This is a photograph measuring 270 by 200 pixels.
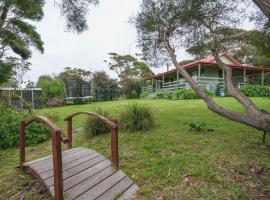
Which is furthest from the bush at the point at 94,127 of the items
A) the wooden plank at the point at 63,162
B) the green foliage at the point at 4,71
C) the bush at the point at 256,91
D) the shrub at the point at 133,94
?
the shrub at the point at 133,94

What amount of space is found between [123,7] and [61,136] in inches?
304

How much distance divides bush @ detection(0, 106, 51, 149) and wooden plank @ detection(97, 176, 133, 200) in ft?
11.4

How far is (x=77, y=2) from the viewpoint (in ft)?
20.7

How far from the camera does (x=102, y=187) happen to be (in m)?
3.20

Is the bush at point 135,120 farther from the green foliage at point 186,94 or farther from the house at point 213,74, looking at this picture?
the house at point 213,74

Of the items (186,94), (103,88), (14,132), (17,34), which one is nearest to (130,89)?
(103,88)

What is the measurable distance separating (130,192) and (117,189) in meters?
0.19

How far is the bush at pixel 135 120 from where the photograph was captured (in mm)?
6039

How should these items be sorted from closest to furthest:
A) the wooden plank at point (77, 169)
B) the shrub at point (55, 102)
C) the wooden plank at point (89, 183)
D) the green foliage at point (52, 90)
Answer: the wooden plank at point (89, 183), the wooden plank at point (77, 169), the shrub at point (55, 102), the green foliage at point (52, 90)

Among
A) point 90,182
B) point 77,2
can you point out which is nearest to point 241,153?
point 90,182

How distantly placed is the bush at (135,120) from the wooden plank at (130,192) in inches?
104

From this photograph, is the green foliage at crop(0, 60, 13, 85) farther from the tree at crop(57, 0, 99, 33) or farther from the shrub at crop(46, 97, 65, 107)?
the shrub at crop(46, 97, 65, 107)

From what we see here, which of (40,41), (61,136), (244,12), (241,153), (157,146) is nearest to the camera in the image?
(61,136)

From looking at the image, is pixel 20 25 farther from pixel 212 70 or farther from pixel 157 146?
pixel 212 70
